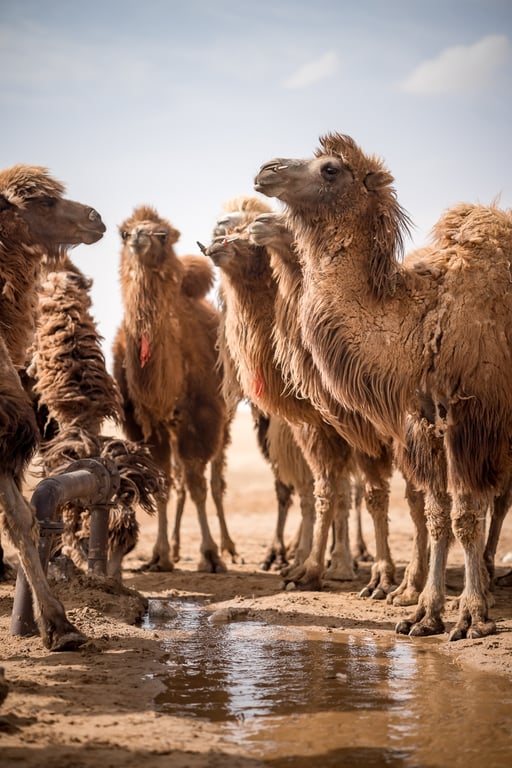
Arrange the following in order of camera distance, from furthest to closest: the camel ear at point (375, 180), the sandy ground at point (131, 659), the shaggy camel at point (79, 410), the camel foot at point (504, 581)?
the camel foot at point (504, 581)
the shaggy camel at point (79, 410)
the camel ear at point (375, 180)
the sandy ground at point (131, 659)

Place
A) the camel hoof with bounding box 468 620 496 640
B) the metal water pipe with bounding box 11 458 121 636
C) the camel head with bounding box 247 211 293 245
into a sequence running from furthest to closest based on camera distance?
the camel head with bounding box 247 211 293 245
the camel hoof with bounding box 468 620 496 640
the metal water pipe with bounding box 11 458 121 636

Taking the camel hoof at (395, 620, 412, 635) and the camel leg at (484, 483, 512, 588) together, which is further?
the camel leg at (484, 483, 512, 588)

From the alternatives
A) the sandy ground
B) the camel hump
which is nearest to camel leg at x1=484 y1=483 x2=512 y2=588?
the sandy ground

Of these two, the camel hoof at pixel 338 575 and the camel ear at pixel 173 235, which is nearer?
the camel hoof at pixel 338 575

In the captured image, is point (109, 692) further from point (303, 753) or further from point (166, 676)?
point (303, 753)

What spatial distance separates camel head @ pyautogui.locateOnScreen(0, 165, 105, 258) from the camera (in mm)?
6020

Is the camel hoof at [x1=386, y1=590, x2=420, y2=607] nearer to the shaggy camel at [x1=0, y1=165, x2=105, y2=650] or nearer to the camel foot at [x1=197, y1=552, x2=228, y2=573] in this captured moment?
the camel foot at [x1=197, y1=552, x2=228, y2=573]

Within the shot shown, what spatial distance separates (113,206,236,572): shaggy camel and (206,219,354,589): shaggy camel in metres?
1.50

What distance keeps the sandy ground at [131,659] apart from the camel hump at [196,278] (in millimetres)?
3019

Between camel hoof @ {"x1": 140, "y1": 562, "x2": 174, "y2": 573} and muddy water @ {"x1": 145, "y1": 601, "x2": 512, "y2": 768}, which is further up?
camel hoof @ {"x1": 140, "y1": 562, "x2": 174, "y2": 573}

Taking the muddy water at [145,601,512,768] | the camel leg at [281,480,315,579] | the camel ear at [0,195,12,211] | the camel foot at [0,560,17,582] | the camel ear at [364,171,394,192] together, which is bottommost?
the muddy water at [145,601,512,768]

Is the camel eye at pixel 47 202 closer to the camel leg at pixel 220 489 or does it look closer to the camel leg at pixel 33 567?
the camel leg at pixel 33 567

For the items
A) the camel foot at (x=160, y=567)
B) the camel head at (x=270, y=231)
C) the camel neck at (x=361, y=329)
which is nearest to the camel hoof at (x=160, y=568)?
the camel foot at (x=160, y=567)

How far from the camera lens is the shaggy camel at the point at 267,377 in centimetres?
812
